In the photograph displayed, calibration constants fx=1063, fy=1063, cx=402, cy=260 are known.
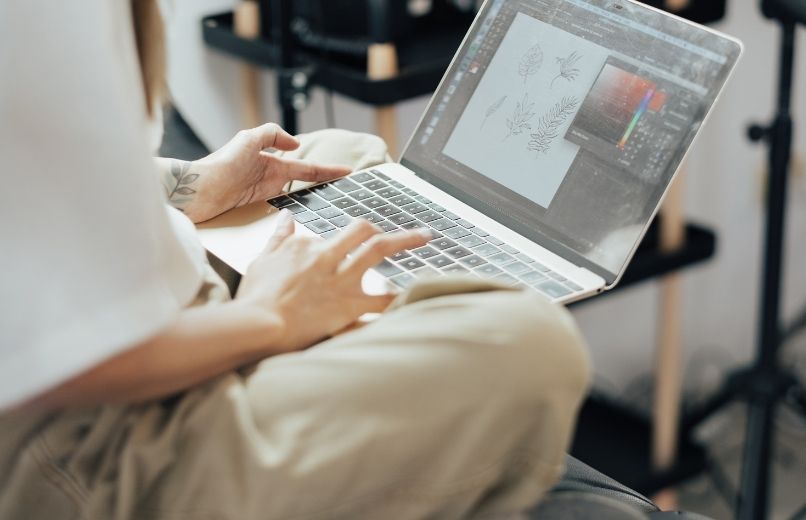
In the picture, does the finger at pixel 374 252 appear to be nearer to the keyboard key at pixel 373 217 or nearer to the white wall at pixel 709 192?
the keyboard key at pixel 373 217

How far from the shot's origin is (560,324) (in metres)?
0.65

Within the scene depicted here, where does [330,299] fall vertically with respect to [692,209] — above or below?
above

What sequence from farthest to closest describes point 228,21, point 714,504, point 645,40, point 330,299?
1. point 714,504
2. point 228,21
3. point 645,40
4. point 330,299

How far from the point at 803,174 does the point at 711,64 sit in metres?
1.50

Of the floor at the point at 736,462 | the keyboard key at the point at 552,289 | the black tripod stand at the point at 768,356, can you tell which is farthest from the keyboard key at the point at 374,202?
the floor at the point at 736,462

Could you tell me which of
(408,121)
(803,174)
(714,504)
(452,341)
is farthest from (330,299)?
(803,174)

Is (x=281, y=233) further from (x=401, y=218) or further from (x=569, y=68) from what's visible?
(x=569, y=68)

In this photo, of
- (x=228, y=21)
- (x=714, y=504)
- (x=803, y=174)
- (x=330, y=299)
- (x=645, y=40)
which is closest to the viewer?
(x=330, y=299)

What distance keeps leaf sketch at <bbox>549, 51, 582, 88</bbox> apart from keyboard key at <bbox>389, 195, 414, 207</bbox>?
0.17 m

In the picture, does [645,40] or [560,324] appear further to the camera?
[645,40]

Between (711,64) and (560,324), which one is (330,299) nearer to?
(560,324)

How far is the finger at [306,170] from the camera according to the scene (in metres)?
1.01

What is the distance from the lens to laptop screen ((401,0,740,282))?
870 mm

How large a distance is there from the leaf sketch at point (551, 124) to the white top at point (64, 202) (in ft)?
1.45
